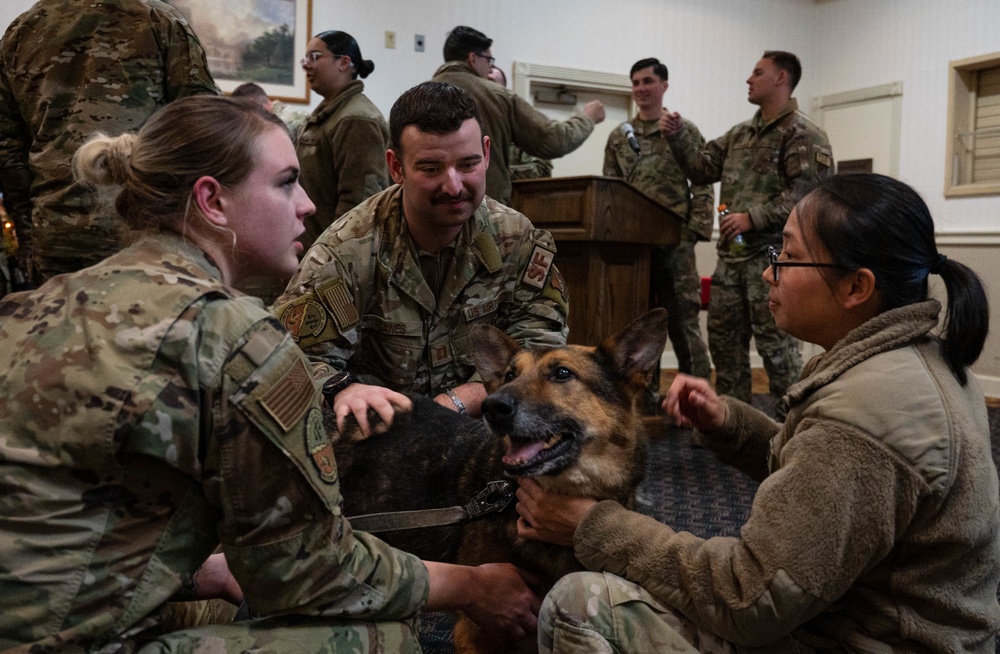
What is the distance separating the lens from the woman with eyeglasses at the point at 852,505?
1.24 meters

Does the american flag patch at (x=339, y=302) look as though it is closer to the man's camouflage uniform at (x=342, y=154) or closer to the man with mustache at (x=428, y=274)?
the man with mustache at (x=428, y=274)

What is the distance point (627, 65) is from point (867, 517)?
278 inches

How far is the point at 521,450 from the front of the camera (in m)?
1.76

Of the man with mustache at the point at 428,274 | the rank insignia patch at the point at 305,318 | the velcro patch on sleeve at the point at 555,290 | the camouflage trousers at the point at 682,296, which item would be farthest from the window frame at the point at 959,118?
the rank insignia patch at the point at 305,318

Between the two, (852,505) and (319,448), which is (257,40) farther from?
(852,505)

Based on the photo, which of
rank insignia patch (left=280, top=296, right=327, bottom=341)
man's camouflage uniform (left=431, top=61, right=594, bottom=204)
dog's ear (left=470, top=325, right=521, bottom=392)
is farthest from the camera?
man's camouflage uniform (left=431, top=61, right=594, bottom=204)

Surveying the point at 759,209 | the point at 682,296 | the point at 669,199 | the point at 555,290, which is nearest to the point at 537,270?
the point at 555,290

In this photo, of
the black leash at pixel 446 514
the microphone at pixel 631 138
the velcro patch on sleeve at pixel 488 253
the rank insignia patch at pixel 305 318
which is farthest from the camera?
the microphone at pixel 631 138

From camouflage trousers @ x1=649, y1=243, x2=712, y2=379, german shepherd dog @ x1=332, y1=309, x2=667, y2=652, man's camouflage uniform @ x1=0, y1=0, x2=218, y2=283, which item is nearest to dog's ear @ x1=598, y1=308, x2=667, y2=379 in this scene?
german shepherd dog @ x1=332, y1=309, x2=667, y2=652

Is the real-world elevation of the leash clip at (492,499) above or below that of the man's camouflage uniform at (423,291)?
below

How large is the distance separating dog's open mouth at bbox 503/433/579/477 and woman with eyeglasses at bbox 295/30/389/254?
2.51 metres

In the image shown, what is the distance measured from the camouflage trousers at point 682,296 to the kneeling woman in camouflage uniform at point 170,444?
13.6ft

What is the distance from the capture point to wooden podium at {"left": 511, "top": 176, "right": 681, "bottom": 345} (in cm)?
430

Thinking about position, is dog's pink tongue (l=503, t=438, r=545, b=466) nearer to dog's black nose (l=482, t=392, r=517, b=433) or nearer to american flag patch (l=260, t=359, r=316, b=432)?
dog's black nose (l=482, t=392, r=517, b=433)
